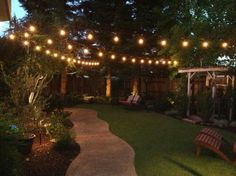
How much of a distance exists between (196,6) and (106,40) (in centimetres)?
653

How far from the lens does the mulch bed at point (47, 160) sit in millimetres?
5766

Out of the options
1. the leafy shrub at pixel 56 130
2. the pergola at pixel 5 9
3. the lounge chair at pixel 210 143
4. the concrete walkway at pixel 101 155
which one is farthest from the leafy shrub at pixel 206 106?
the pergola at pixel 5 9

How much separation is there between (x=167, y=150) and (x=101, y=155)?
1822 mm

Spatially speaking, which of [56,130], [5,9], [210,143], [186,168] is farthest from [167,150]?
[5,9]

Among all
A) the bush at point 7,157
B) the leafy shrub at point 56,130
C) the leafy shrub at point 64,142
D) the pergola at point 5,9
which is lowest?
the leafy shrub at point 64,142

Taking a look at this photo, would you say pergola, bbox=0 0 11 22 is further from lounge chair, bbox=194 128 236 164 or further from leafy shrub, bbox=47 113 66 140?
lounge chair, bbox=194 128 236 164

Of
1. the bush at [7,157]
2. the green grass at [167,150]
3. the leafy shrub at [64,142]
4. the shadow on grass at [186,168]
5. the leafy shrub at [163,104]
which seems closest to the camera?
the bush at [7,157]

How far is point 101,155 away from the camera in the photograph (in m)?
6.94

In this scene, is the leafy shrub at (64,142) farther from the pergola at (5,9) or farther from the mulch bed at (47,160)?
the pergola at (5,9)

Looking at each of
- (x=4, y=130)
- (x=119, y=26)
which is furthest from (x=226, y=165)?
(x=119, y=26)

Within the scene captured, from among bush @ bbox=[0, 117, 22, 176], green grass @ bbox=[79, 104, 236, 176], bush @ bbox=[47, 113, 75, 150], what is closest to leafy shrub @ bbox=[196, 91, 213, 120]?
green grass @ bbox=[79, 104, 236, 176]

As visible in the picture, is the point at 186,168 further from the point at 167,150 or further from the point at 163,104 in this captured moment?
the point at 163,104

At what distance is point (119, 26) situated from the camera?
66.9 ft

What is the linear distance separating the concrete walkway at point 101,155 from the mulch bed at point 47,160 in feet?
0.60
